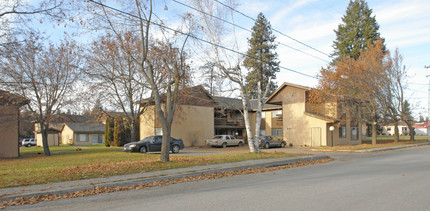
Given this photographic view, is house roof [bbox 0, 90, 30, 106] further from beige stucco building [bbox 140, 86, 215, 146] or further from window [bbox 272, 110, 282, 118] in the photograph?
window [bbox 272, 110, 282, 118]

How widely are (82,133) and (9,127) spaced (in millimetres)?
33771

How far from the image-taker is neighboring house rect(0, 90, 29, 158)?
23780 millimetres

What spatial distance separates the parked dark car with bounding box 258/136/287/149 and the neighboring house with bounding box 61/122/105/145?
33.4 metres

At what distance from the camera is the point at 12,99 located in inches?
893

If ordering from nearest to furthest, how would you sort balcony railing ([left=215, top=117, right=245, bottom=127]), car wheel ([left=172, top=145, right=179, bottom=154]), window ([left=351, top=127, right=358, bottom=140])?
car wheel ([left=172, top=145, right=179, bottom=154]) < window ([left=351, top=127, right=358, bottom=140]) < balcony railing ([left=215, top=117, right=245, bottom=127])

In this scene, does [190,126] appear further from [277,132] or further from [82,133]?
[82,133]

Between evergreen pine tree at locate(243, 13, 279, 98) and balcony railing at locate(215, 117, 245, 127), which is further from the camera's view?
evergreen pine tree at locate(243, 13, 279, 98)

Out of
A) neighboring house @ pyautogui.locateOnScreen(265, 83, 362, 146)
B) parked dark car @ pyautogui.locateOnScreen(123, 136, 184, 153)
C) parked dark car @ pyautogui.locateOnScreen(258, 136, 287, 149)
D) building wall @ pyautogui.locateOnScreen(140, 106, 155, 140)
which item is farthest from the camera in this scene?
building wall @ pyautogui.locateOnScreen(140, 106, 155, 140)

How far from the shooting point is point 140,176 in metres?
11.3

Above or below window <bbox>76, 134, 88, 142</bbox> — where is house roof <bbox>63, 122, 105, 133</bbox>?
above

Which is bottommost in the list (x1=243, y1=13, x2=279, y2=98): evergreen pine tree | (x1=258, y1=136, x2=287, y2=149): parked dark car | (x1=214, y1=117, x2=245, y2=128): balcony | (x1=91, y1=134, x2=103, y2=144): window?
(x1=91, y1=134, x2=103, y2=144): window

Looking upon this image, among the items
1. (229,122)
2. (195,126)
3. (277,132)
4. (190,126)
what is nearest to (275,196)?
(190,126)

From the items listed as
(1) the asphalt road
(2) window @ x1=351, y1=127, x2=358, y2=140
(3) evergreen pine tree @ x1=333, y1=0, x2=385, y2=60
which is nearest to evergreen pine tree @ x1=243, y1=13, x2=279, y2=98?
(3) evergreen pine tree @ x1=333, y1=0, x2=385, y2=60

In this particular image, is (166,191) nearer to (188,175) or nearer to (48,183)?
(188,175)
